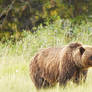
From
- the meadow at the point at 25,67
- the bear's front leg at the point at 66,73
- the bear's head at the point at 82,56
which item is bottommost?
the meadow at the point at 25,67

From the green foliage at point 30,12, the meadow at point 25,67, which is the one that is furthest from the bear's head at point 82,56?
the green foliage at point 30,12

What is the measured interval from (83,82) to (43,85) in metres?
0.87

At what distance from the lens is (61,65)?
519 centimetres

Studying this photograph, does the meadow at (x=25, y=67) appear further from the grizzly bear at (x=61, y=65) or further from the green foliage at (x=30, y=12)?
the green foliage at (x=30, y=12)

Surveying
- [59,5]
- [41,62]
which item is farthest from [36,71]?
[59,5]

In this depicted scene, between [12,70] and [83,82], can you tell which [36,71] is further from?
[12,70]

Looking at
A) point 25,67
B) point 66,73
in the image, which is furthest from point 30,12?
point 66,73

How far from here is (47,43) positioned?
9.27 meters

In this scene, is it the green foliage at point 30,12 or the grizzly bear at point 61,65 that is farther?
the green foliage at point 30,12

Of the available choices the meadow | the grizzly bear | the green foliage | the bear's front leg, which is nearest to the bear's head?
the grizzly bear

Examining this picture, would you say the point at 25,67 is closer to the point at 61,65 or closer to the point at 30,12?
the point at 61,65

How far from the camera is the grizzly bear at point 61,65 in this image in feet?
17.1

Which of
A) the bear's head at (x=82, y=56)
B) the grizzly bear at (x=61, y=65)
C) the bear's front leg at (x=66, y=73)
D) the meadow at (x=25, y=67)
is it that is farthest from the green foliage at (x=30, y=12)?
the bear's front leg at (x=66, y=73)

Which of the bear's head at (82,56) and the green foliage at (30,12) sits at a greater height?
the bear's head at (82,56)
